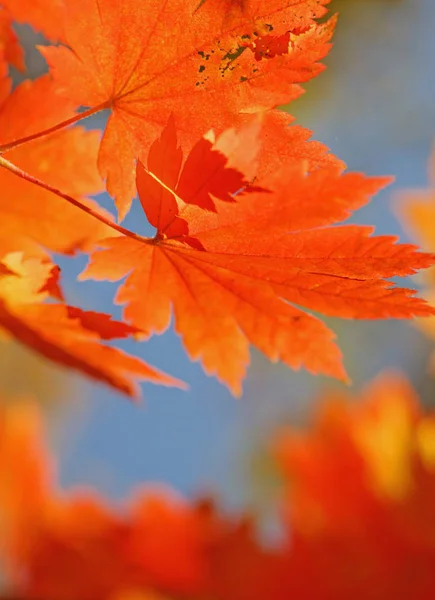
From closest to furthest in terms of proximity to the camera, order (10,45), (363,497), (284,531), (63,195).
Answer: (63,195)
(10,45)
(284,531)
(363,497)

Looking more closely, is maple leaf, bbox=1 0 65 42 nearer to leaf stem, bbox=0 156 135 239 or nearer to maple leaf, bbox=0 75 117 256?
maple leaf, bbox=0 75 117 256

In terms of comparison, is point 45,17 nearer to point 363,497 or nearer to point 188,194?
point 188,194

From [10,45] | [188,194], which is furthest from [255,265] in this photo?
[10,45]

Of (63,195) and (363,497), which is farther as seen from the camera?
(363,497)

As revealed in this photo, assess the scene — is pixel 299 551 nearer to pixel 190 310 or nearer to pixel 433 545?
pixel 433 545

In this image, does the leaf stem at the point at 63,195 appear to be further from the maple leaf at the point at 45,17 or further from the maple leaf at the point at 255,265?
the maple leaf at the point at 45,17

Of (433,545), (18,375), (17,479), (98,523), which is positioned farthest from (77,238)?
(18,375)
